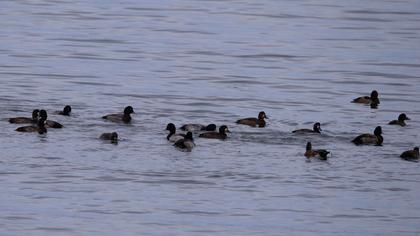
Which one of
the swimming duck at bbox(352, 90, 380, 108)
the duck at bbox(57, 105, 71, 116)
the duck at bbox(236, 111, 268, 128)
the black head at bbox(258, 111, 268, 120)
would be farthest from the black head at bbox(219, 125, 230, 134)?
the swimming duck at bbox(352, 90, 380, 108)

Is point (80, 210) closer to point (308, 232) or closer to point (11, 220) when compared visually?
point (11, 220)

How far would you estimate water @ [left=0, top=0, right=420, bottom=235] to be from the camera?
66.1ft

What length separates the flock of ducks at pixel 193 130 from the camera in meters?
24.3

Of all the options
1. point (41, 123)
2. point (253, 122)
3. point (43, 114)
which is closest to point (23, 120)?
point (43, 114)

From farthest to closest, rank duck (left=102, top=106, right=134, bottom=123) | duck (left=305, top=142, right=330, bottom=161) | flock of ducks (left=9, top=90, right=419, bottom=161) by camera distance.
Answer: duck (left=102, top=106, right=134, bottom=123)
flock of ducks (left=9, top=90, right=419, bottom=161)
duck (left=305, top=142, right=330, bottom=161)

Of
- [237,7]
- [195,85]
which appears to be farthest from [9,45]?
[237,7]

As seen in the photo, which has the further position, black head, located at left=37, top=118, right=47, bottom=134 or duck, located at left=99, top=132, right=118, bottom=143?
black head, located at left=37, top=118, right=47, bottom=134

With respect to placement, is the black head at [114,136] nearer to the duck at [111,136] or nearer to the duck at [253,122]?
the duck at [111,136]

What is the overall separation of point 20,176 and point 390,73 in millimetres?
18086

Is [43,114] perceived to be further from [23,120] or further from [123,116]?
[123,116]

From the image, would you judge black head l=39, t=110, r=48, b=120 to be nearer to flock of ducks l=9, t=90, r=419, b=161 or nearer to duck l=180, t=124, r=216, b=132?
flock of ducks l=9, t=90, r=419, b=161

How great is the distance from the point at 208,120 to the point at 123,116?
1.96 metres

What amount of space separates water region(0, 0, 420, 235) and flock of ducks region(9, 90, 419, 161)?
23 cm

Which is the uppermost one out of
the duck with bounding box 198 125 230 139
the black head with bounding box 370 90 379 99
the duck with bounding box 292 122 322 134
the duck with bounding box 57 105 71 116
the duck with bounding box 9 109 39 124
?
the black head with bounding box 370 90 379 99
